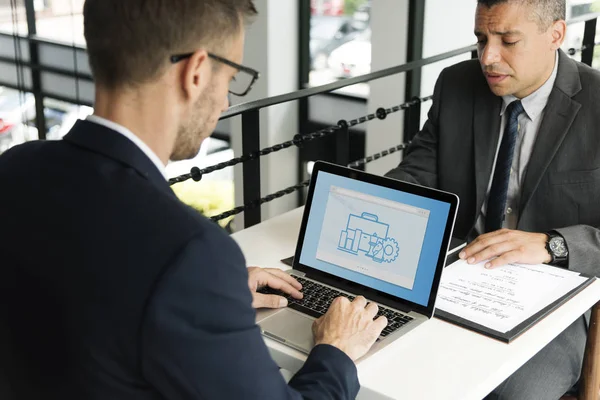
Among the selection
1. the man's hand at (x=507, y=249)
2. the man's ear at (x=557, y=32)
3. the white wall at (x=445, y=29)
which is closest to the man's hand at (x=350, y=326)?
the man's hand at (x=507, y=249)

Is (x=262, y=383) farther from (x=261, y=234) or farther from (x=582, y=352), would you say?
(x=582, y=352)

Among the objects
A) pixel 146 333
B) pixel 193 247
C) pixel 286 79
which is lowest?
pixel 286 79

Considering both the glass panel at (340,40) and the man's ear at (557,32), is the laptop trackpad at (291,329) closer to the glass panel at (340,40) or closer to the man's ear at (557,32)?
the man's ear at (557,32)

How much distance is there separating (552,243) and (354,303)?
24.3 inches

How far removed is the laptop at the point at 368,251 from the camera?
1745 mm

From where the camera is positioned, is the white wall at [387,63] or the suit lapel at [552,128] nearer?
the suit lapel at [552,128]

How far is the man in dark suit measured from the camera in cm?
111

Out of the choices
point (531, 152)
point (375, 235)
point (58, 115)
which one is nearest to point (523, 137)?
point (531, 152)

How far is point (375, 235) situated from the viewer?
1.83m

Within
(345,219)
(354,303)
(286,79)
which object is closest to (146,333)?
(354,303)

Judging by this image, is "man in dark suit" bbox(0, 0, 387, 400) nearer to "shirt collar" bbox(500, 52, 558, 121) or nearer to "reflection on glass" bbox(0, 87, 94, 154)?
"shirt collar" bbox(500, 52, 558, 121)

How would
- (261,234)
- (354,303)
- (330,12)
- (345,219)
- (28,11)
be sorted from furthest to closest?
1. (330,12)
2. (28,11)
3. (261,234)
4. (345,219)
5. (354,303)

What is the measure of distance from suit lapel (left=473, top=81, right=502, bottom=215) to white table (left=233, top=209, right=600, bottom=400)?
596 millimetres

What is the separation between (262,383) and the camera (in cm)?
120
